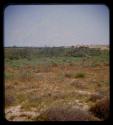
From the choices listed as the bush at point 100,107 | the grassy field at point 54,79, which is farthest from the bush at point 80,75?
the bush at point 100,107

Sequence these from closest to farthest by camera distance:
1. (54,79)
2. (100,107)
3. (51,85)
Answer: (100,107) < (51,85) < (54,79)

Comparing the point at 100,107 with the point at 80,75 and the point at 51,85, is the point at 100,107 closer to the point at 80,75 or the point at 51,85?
the point at 51,85

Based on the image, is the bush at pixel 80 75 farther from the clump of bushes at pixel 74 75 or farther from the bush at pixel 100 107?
the bush at pixel 100 107

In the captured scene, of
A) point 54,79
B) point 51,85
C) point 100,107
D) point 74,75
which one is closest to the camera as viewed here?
point 100,107

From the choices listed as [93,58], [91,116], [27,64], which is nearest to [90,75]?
[93,58]

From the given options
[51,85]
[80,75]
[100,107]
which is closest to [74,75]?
[80,75]

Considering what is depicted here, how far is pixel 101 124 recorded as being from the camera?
103 inches

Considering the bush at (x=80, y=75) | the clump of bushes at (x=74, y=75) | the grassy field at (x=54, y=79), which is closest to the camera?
the grassy field at (x=54, y=79)

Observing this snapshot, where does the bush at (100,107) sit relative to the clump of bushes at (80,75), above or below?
below

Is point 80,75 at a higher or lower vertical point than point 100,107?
higher

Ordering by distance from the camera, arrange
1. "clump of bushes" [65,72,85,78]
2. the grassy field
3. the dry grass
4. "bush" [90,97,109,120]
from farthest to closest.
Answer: "clump of bushes" [65,72,85,78] < the dry grass < the grassy field < "bush" [90,97,109,120]

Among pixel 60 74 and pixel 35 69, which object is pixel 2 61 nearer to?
pixel 35 69

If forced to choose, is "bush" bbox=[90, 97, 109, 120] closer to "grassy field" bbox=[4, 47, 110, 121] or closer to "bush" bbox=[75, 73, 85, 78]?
"grassy field" bbox=[4, 47, 110, 121]

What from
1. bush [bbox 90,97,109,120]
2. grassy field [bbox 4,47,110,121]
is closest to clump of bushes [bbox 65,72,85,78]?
grassy field [bbox 4,47,110,121]
